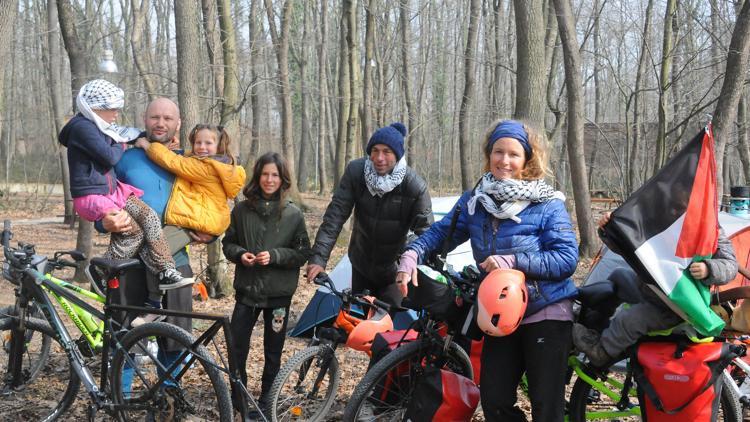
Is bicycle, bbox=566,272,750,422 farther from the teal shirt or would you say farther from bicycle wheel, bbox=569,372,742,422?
the teal shirt

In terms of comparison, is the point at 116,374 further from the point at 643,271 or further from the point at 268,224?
the point at 643,271

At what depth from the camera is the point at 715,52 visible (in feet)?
65.4

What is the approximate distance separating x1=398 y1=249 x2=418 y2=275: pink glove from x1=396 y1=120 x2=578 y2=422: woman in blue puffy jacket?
1.14 feet

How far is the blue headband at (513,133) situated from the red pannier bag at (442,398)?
1188mm

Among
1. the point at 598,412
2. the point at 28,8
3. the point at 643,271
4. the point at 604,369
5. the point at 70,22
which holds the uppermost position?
the point at 28,8

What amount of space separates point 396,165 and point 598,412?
183cm

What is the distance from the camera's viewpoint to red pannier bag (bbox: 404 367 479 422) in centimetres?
348

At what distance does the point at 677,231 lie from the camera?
3.18 meters

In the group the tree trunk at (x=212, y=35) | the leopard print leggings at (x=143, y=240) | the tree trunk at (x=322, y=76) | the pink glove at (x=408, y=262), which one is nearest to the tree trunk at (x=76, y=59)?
the tree trunk at (x=212, y=35)

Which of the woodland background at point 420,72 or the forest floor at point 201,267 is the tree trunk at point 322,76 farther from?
the forest floor at point 201,267

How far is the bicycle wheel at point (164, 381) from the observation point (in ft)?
11.5

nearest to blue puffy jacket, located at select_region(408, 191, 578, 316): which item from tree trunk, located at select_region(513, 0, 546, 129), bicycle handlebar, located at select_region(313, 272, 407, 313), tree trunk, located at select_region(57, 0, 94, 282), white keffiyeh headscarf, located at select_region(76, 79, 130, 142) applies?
bicycle handlebar, located at select_region(313, 272, 407, 313)

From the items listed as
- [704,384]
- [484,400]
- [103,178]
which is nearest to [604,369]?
[704,384]

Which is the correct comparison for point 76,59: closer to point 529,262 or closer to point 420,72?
point 529,262
